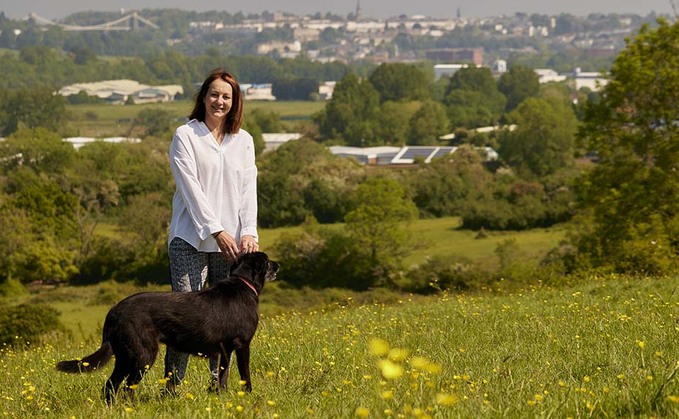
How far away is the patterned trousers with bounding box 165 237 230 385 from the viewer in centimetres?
723

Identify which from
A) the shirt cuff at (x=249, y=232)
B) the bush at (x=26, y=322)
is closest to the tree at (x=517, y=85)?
the bush at (x=26, y=322)

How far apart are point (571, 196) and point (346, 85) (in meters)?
109

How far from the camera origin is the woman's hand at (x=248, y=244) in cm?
721

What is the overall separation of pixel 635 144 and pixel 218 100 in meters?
24.0

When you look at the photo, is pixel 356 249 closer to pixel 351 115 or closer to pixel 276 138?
pixel 276 138

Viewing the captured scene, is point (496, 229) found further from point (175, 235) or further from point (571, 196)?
point (175, 235)

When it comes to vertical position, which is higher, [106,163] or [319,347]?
[319,347]

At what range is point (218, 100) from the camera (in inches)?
286

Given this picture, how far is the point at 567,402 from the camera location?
5293 mm

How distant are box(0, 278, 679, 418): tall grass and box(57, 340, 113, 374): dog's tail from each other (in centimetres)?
22

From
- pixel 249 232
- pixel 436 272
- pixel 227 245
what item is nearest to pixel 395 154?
pixel 436 272

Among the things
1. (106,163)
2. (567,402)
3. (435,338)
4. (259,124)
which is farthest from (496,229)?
(259,124)

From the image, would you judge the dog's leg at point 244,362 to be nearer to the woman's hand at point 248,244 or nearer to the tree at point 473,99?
the woman's hand at point 248,244

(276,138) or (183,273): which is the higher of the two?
(183,273)
